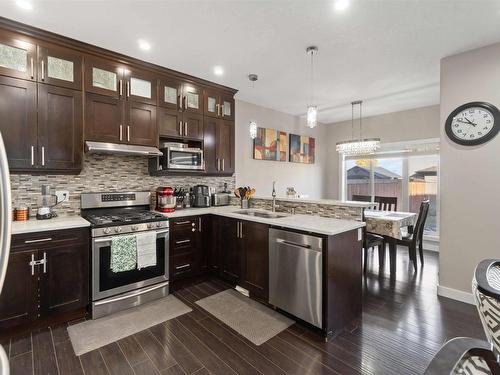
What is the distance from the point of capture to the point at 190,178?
13.0 ft

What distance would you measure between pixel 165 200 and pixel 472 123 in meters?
3.72

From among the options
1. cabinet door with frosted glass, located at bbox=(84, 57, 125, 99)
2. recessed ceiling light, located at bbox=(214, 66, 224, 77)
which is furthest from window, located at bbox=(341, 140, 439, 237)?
cabinet door with frosted glass, located at bbox=(84, 57, 125, 99)

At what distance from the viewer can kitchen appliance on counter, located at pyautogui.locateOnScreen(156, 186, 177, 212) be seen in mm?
3248

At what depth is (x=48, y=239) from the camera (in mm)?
2266

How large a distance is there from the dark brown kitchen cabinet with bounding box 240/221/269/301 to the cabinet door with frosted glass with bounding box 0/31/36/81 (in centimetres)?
266

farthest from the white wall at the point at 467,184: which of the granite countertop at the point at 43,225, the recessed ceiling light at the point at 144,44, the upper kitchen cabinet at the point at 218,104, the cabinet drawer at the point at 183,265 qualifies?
the granite countertop at the point at 43,225

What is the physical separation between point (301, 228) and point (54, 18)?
2.99 meters

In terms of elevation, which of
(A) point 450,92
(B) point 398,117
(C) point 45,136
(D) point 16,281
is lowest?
(D) point 16,281

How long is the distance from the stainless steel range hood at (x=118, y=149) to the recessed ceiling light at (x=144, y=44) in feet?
3.68

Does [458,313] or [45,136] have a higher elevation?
[45,136]

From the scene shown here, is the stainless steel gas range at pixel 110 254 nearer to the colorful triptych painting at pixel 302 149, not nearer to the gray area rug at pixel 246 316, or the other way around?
the gray area rug at pixel 246 316

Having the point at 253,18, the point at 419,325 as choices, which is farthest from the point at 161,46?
the point at 419,325

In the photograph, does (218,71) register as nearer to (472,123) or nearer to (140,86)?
(140,86)

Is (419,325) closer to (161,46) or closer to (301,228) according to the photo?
(301,228)
